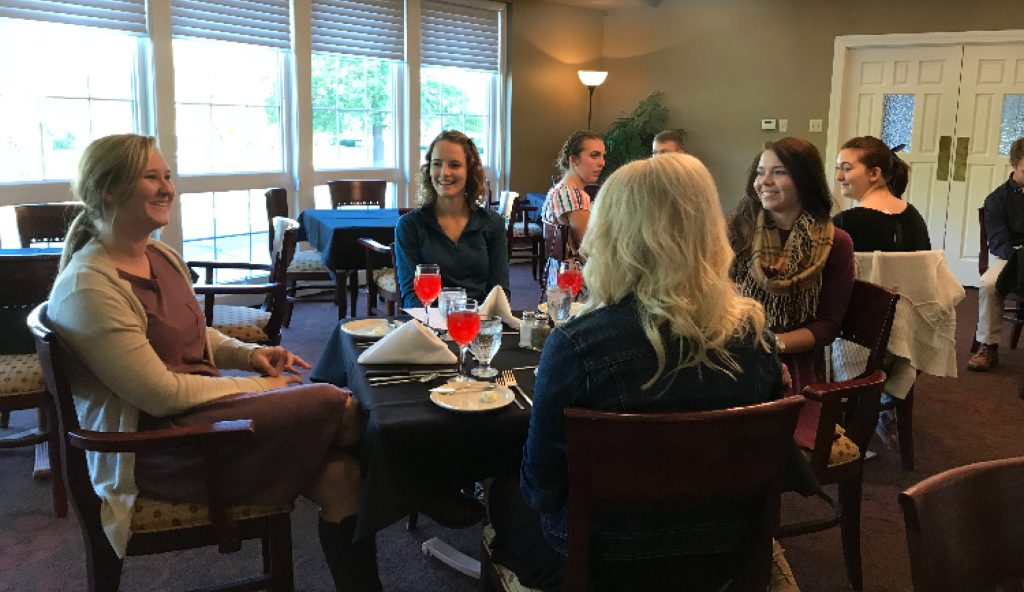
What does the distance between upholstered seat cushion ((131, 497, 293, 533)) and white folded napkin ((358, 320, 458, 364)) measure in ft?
1.47

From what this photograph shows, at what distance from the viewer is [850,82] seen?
6.90 m

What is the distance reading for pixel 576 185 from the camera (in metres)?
3.75

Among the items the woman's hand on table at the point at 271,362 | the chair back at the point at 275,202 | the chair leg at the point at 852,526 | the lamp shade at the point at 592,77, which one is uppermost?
the lamp shade at the point at 592,77

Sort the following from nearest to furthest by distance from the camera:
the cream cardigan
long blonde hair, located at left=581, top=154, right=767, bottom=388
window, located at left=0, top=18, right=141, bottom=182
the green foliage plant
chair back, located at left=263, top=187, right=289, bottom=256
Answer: long blonde hair, located at left=581, top=154, right=767, bottom=388
the cream cardigan
window, located at left=0, top=18, right=141, bottom=182
chair back, located at left=263, top=187, right=289, bottom=256
the green foliage plant

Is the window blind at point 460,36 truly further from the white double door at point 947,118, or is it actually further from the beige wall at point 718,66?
the white double door at point 947,118

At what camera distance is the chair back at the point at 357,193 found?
5.85 meters

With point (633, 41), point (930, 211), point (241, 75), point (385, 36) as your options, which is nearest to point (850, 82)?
point (930, 211)

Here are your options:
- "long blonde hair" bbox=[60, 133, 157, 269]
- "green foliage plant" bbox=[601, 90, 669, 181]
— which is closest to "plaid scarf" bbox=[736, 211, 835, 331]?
"long blonde hair" bbox=[60, 133, 157, 269]

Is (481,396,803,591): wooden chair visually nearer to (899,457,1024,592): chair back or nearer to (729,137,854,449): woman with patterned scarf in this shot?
(899,457,1024,592): chair back

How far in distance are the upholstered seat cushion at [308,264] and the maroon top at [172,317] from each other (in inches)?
116

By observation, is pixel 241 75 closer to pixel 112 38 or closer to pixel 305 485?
pixel 112 38

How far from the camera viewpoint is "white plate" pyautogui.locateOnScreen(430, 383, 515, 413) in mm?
1642

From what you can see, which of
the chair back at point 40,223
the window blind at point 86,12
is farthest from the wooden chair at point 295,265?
the window blind at point 86,12

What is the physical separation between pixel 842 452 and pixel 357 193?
4.45 metres
